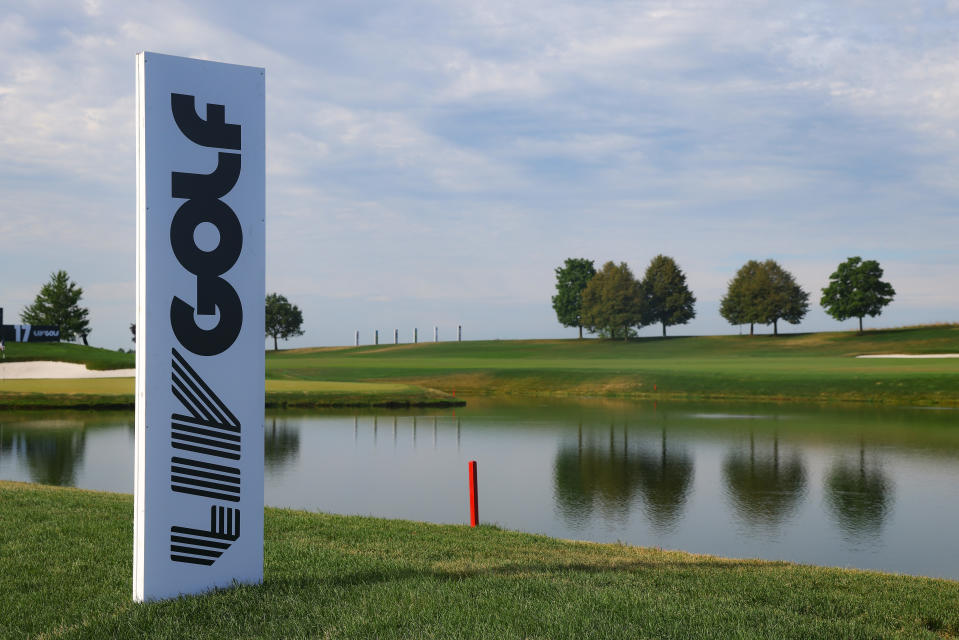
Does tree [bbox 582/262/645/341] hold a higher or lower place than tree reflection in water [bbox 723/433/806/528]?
higher

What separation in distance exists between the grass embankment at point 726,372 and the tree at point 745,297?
107 inches

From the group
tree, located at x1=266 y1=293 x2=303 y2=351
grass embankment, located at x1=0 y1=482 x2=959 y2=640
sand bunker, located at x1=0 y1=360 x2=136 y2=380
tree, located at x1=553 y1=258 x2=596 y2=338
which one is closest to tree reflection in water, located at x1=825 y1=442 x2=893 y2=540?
grass embankment, located at x1=0 y1=482 x2=959 y2=640

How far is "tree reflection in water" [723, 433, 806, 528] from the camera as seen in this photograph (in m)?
14.2

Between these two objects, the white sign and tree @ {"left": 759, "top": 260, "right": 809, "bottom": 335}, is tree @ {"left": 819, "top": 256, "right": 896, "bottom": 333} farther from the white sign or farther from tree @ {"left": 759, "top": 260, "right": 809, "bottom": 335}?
the white sign

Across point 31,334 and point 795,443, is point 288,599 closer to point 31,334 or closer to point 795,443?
point 795,443

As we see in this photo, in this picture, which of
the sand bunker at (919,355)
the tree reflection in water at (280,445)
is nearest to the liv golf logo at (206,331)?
the tree reflection in water at (280,445)

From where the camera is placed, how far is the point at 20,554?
299 inches

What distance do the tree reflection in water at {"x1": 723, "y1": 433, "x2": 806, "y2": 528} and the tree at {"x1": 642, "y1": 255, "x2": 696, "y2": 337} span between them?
78831mm

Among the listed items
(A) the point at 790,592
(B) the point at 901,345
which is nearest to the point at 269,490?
(A) the point at 790,592

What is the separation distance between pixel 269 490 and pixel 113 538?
7873 millimetres

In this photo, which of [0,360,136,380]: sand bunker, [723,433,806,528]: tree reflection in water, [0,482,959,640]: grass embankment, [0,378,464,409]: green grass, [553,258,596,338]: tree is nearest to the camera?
[0,482,959,640]: grass embankment

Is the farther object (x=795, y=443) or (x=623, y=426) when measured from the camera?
(x=623, y=426)

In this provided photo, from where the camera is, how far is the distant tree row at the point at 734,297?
287ft

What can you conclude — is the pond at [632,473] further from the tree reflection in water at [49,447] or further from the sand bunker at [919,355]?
the sand bunker at [919,355]
